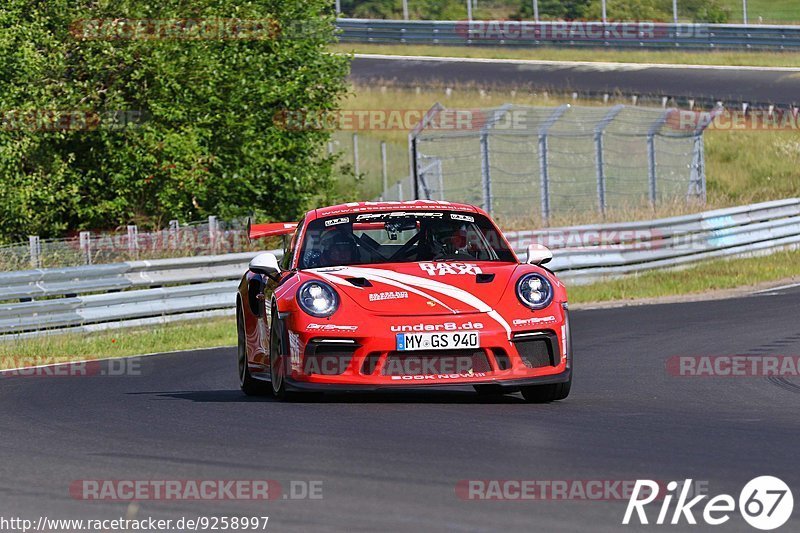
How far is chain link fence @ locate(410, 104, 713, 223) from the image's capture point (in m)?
23.8

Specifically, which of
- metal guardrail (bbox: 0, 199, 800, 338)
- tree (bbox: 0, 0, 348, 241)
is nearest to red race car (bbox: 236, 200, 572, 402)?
metal guardrail (bbox: 0, 199, 800, 338)

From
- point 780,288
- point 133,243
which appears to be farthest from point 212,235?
point 780,288

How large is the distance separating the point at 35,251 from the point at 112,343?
130 inches

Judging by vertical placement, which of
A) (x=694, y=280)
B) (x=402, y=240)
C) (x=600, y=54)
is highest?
(x=402, y=240)

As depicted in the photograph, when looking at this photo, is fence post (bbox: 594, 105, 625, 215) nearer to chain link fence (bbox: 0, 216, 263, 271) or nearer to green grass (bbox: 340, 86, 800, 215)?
chain link fence (bbox: 0, 216, 263, 271)

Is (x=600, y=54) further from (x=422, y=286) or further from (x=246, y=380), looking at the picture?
(x=422, y=286)

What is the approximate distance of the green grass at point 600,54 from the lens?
144 ft

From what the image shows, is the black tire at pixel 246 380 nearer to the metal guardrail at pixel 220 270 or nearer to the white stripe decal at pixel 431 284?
the white stripe decal at pixel 431 284

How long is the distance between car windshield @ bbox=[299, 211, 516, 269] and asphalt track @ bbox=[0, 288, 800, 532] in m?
0.89

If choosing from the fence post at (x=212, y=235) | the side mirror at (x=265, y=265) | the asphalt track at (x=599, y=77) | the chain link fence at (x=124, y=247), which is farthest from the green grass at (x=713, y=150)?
the side mirror at (x=265, y=265)

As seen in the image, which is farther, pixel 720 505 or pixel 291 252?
pixel 291 252

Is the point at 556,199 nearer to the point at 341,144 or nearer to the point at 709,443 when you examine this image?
the point at 341,144

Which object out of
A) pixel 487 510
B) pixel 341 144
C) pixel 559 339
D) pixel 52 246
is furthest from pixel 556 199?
pixel 487 510

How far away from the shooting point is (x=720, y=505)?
5.36 meters
